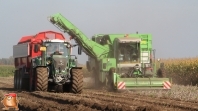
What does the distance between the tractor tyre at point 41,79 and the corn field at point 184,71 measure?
1318 centimetres

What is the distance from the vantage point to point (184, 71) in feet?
103

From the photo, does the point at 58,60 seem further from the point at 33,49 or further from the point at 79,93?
the point at 33,49

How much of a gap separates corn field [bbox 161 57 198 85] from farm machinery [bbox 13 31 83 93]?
11.7 m

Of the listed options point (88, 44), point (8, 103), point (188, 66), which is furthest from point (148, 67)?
point (8, 103)

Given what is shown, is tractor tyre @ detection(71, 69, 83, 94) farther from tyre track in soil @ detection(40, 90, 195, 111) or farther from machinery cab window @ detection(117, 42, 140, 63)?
machinery cab window @ detection(117, 42, 140, 63)

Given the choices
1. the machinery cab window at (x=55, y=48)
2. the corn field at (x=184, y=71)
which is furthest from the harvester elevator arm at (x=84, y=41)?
the corn field at (x=184, y=71)

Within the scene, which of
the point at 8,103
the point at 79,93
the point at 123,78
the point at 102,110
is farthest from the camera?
the point at 123,78

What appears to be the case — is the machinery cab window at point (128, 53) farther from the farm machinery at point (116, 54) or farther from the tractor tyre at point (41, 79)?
the tractor tyre at point (41, 79)

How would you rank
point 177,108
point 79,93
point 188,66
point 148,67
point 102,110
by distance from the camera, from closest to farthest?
point 102,110
point 177,108
point 79,93
point 148,67
point 188,66

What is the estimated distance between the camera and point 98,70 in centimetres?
2503

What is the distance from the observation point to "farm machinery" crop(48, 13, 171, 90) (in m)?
23.5

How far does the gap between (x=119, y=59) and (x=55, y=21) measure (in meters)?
4.02

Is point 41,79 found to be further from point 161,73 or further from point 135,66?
point 161,73

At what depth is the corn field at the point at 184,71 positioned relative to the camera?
30.0 metres
